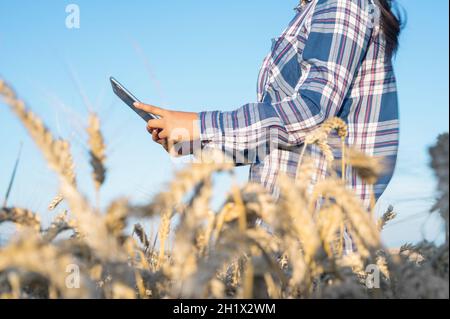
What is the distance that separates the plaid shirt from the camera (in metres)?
1.55

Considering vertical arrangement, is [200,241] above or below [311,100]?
below

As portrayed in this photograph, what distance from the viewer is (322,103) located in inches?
61.6

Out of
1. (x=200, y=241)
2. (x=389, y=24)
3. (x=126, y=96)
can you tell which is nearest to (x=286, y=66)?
(x=389, y=24)

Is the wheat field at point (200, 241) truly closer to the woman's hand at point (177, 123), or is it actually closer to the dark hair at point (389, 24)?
the woman's hand at point (177, 123)

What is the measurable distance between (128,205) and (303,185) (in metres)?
0.26

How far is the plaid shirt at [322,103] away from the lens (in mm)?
1551

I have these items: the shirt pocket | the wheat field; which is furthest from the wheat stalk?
the shirt pocket

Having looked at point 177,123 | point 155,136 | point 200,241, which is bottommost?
point 200,241

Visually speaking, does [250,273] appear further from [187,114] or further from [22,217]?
[187,114]

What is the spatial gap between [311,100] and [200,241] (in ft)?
3.12

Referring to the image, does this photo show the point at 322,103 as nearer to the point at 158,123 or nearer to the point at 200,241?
the point at 158,123

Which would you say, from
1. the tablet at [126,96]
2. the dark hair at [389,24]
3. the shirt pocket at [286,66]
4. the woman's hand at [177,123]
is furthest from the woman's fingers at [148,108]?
the dark hair at [389,24]

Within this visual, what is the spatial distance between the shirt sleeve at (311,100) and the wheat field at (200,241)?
77 centimetres
